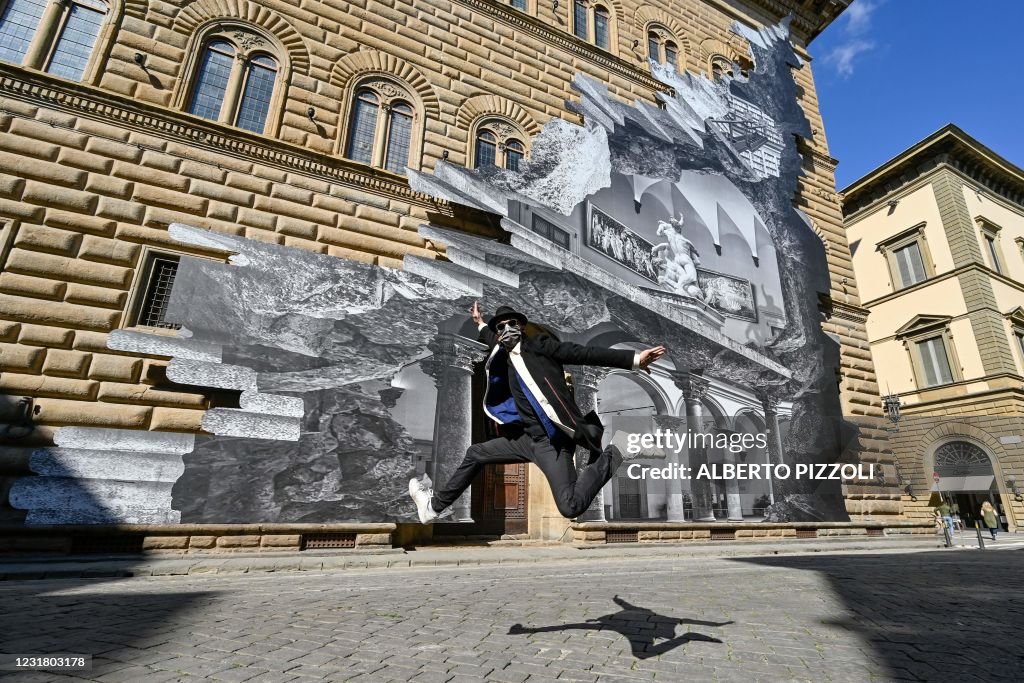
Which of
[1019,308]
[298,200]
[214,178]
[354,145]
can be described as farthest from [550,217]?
[1019,308]

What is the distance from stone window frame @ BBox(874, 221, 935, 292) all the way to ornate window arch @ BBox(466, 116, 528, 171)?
2359cm

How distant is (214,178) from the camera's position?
326 inches

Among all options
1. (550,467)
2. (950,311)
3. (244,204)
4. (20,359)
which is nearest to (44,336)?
(20,359)

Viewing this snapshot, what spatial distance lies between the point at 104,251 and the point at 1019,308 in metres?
33.5

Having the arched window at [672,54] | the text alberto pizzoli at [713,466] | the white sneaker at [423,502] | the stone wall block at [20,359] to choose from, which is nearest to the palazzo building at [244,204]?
the stone wall block at [20,359]

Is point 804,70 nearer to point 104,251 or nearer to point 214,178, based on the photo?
point 214,178

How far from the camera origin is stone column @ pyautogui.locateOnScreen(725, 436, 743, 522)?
10.8 metres

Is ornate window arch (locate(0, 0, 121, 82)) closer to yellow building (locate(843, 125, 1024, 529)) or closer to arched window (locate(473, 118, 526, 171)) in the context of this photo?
→ arched window (locate(473, 118, 526, 171))

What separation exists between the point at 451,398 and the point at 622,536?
4.34m

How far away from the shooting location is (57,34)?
819 centimetres

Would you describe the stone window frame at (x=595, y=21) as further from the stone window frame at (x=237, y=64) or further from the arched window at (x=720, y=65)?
the stone window frame at (x=237, y=64)

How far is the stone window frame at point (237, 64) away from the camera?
8805 mm

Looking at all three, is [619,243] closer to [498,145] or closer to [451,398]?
[498,145]

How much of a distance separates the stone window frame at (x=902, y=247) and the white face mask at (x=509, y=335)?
94.3 ft
